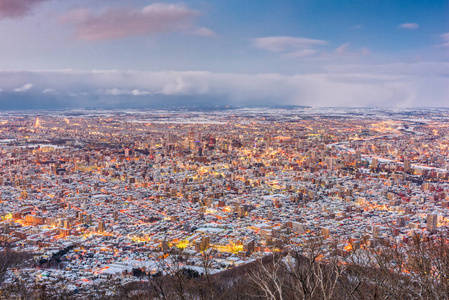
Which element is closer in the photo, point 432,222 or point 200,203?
point 432,222

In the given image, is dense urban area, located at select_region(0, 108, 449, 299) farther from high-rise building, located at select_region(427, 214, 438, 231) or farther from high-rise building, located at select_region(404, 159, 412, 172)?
high-rise building, located at select_region(404, 159, 412, 172)

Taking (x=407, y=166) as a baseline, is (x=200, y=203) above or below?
below

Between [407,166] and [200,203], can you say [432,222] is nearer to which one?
[200,203]

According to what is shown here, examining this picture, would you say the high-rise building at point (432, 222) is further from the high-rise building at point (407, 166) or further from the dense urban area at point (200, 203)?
the high-rise building at point (407, 166)

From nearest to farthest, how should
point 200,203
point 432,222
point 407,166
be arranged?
point 432,222
point 200,203
point 407,166

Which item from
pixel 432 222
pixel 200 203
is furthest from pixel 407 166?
pixel 200 203

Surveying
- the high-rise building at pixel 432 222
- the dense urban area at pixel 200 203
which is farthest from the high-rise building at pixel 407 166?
the high-rise building at pixel 432 222

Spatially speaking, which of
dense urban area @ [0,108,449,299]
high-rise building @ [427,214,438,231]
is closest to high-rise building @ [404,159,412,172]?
dense urban area @ [0,108,449,299]

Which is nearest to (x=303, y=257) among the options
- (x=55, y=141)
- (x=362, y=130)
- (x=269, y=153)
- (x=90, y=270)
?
(x=90, y=270)

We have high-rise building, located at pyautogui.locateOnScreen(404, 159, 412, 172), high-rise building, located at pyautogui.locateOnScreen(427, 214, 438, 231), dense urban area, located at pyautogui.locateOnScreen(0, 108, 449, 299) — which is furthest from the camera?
high-rise building, located at pyautogui.locateOnScreen(404, 159, 412, 172)
